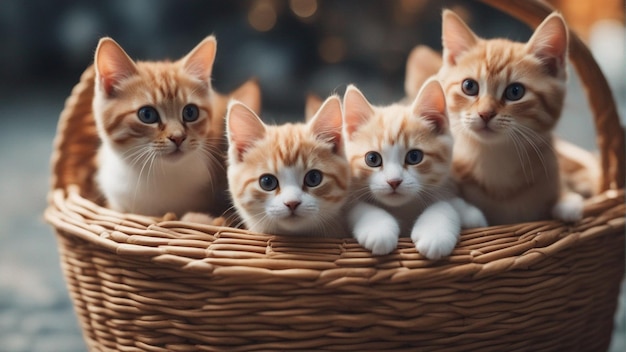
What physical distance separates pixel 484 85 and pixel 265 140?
49cm

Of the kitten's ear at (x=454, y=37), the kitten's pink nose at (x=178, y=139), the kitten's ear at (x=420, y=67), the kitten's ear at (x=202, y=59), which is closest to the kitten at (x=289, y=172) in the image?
the kitten's pink nose at (x=178, y=139)

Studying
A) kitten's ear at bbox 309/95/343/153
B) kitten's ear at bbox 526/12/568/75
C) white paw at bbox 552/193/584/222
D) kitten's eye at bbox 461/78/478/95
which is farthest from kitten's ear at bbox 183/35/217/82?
white paw at bbox 552/193/584/222

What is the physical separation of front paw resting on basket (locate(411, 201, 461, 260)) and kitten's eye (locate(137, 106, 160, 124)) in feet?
2.03

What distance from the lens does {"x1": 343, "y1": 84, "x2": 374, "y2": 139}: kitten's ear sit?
4.28ft

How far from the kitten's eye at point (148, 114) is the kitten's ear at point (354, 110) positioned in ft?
1.38

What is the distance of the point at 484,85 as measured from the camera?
1313 mm

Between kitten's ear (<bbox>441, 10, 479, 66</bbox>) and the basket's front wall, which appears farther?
kitten's ear (<bbox>441, 10, 479, 66</bbox>)

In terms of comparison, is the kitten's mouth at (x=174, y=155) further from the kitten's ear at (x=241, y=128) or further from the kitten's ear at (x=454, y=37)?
the kitten's ear at (x=454, y=37)

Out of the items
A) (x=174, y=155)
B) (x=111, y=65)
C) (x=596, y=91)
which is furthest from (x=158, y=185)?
→ (x=596, y=91)

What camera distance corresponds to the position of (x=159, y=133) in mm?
1332

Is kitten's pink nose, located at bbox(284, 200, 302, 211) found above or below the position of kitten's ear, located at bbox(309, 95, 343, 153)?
below

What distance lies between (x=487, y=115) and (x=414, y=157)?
0.18 metres

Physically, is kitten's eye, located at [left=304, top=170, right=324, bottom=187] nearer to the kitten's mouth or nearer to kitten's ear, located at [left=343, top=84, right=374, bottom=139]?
kitten's ear, located at [left=343, top=84, right=374, bottom=139]

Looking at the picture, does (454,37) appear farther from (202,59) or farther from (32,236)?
(32,236)
